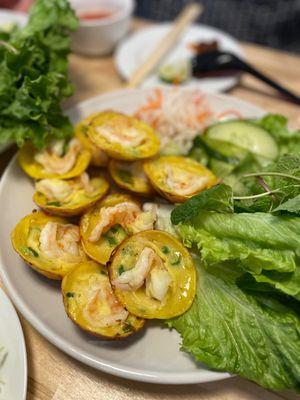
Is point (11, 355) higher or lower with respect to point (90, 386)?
higher

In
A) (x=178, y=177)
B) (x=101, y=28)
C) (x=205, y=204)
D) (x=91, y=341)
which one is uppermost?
(x=101, y=28)

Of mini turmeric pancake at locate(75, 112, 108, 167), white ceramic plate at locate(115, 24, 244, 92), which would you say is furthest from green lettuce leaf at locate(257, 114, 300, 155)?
mini turmeric pancake at locate(75, 112, 108, 167)

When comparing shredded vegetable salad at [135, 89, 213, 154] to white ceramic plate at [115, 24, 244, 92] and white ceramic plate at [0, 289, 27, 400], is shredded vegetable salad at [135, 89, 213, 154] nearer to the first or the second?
white ceramic plate at [115, 24, 244, 92]

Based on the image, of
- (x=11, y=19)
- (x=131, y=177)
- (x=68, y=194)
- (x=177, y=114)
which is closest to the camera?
(x=68, y=194)

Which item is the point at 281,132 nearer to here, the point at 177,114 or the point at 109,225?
the point at 177,114

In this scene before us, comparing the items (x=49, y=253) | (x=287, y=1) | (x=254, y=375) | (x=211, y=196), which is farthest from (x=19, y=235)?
(x=287, y=1)

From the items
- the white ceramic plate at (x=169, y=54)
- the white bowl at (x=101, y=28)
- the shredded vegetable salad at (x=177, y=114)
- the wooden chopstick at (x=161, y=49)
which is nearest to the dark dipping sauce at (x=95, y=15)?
the white bowl at (x=101, y=28)

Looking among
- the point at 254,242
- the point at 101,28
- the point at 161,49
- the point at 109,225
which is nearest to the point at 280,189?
Answer: the point at 254,242
